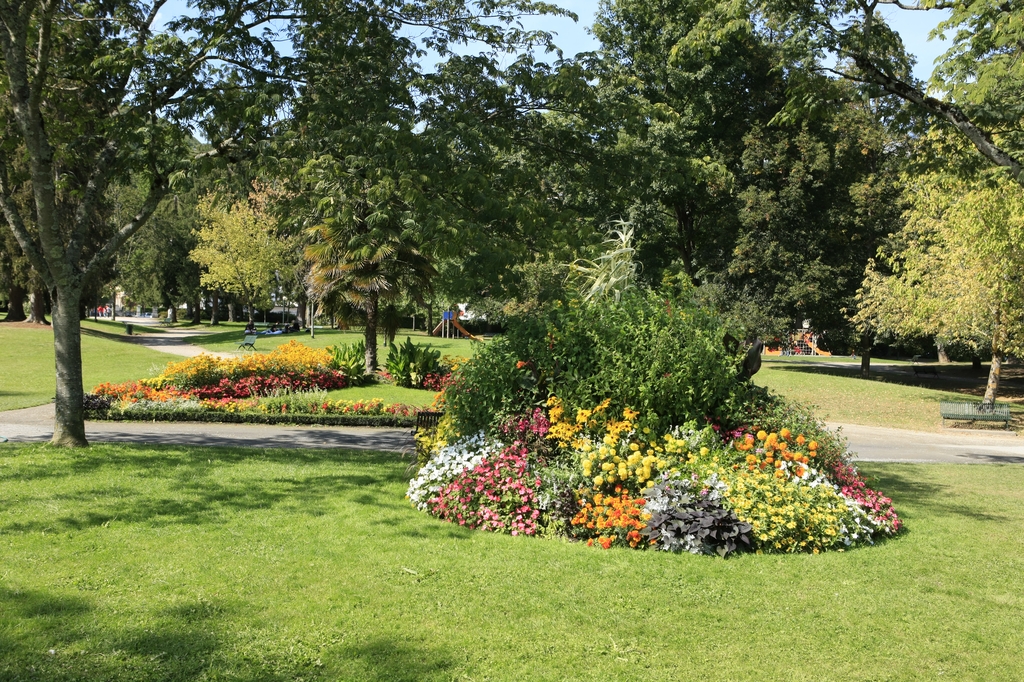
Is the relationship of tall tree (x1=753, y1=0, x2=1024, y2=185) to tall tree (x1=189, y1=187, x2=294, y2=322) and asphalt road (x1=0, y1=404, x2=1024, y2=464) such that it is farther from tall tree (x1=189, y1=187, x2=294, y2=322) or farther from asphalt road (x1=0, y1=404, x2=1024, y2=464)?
tall tree (x1=189, y1=187, x2=294, y2=322)

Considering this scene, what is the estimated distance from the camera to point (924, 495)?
951cm

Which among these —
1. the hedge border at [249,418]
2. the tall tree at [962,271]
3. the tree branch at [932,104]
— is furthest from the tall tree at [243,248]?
the tree branch at [932,104]

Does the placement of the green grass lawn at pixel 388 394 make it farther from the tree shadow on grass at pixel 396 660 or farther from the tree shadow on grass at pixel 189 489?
the tree shadow on grass at pixel 396 660

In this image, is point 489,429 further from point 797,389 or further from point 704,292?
point 704,292

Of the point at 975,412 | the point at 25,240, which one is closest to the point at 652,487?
the point at 25,240

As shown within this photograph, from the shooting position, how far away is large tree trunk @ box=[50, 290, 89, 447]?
9141mm

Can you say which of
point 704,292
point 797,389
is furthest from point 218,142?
point 704,292

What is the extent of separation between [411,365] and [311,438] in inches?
279

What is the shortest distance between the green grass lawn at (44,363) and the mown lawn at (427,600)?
40.5ft

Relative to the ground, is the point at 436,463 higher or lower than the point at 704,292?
lower

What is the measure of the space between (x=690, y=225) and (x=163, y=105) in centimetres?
2622

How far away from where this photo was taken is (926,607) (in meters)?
5.15

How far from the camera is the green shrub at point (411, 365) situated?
64.5 feet

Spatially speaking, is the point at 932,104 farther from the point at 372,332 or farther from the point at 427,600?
the point at 372,332
